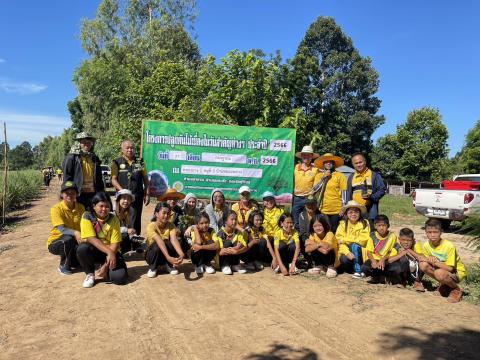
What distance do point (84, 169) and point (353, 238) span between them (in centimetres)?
395

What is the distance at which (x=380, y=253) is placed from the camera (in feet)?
17.2

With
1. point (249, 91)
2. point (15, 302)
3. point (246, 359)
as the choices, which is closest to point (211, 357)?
point (246, 359)

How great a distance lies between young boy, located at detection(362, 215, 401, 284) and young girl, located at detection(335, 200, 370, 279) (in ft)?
0.40

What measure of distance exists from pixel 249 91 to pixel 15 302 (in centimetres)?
986

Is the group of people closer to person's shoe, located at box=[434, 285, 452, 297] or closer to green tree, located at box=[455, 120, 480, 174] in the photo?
person's shoe, located at box=[434, 285, 452, 297]

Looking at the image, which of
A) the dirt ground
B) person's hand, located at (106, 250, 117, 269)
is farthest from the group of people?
the dirt ground

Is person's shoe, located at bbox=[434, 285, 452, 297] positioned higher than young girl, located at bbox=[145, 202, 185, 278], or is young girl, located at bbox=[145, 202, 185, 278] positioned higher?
young girl, located at bbox=[145, 202, 185, 278]

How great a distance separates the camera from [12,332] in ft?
11.7

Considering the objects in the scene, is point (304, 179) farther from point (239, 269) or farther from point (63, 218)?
point (63, 218)

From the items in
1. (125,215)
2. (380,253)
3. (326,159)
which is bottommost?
(380,253)

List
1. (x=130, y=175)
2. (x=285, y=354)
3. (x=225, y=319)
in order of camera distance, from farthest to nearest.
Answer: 1. (x=130, y=175)
2. (x=225, y=319)
3. (x=285, y=354)

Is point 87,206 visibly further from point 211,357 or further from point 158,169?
point 211,357

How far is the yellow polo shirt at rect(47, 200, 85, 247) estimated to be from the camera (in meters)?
5.11

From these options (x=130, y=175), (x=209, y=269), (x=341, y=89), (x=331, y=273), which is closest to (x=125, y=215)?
(x=130, y=175)
